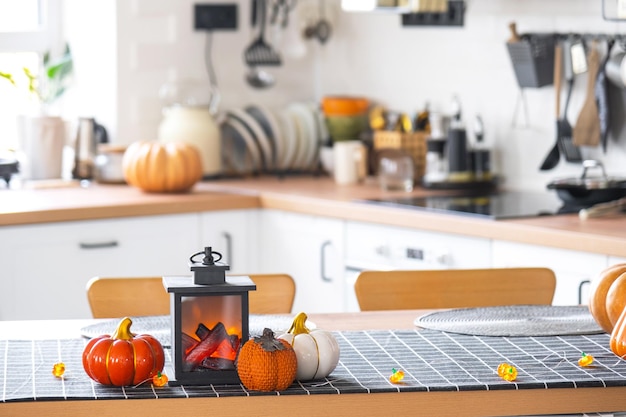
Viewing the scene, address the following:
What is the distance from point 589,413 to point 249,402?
48 cm

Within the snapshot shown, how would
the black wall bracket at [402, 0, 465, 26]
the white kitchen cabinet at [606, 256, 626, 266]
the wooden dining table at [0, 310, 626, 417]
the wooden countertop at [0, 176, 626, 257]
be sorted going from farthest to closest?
the black wall bracket at [402, 0, 465, 26] → the wooden countertop at [0, 176, 626, 257] → the white kitchen cabinet at [606, 256, 626, 266] → the wooden dining table at [0, 310, 626, 417]

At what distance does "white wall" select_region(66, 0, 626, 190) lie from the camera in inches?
150

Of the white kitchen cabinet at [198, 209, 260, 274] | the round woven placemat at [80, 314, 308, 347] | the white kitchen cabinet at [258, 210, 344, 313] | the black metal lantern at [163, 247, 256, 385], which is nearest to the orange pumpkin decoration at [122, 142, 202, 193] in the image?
the white kitchen cabinet at [198, 209, 260, 274]

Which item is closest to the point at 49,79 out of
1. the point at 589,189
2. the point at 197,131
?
the point at 197,131

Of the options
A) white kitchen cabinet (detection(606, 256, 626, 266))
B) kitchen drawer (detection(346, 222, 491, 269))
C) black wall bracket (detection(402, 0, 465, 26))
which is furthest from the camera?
black wall bracket (detection(402, 0, 465, 26))

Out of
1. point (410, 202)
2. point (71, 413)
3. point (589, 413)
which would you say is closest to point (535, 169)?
point (410, 202)

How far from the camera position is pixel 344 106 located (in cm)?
439

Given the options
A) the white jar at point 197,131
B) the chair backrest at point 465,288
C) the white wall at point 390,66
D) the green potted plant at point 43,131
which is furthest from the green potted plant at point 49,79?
the chair backrest at point 465,288

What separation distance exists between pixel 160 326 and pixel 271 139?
2406 mm

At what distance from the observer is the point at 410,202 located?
359cm

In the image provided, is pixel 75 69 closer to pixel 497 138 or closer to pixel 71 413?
pixel 497 138

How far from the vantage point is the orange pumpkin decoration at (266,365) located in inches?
64.3

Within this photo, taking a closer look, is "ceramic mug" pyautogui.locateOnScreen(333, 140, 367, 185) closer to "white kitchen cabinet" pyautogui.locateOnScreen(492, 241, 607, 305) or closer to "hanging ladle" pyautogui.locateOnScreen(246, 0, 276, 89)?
"hanging ladle" pyautogui.locateOnScreen(246, 0, 276, 89)

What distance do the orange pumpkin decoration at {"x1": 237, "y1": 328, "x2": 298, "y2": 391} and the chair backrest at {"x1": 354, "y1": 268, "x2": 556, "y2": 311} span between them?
2.62 feet
